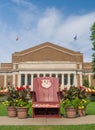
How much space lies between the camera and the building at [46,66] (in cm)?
8206

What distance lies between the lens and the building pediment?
86.6m

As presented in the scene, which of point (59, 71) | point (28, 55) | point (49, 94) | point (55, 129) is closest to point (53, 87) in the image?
point (49, 94)

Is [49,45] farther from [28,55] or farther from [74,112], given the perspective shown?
[74,112]

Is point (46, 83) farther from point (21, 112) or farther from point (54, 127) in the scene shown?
point (54, 127)

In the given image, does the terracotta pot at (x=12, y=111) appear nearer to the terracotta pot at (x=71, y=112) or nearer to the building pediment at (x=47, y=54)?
the terracotta pot at (x=71, y=112)

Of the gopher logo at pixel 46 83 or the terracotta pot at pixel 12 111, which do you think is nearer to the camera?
the terracotta pot at pixel 12 111

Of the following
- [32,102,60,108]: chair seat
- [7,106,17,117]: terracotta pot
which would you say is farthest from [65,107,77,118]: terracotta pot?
[7,106,17,117]: terracotta pot

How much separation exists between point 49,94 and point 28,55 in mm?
75614

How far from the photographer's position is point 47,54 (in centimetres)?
8694

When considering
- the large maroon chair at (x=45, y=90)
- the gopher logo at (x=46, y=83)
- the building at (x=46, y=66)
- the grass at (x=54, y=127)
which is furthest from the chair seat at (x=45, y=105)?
the building at (x=46, y=66)

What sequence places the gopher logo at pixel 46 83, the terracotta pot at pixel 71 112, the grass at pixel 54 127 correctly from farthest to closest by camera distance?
the gopher logo at pixel 46 83, the terracotta pot at pixel 71 112, the grass at pixel 54 127

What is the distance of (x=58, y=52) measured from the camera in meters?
86.9

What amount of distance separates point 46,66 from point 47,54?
18.4ft

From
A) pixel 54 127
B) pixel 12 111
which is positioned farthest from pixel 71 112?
pixel 54 127
